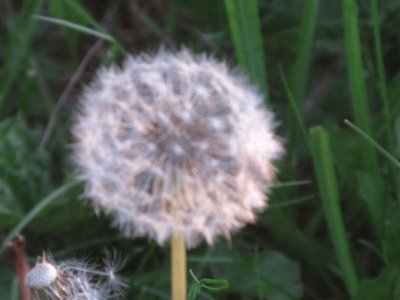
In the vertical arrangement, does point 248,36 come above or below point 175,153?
above

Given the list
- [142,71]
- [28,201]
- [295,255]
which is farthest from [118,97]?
[295,255]

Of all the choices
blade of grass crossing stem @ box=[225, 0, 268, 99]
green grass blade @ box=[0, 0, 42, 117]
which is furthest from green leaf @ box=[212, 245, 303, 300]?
green grass blade @ box=[0, 0, 42, 117]

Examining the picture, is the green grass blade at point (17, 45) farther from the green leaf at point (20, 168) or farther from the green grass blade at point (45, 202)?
the green grass blade at point (45, 202)

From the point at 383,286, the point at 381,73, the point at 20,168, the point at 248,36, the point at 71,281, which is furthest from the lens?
the point at 20,168

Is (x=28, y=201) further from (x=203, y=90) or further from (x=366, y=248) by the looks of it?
(x=366, y=248)

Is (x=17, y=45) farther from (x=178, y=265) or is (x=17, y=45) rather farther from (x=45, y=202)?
(x=178, y=265)

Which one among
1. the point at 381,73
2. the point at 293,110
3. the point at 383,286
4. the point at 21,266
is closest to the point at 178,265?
Answer: the point at 21,266

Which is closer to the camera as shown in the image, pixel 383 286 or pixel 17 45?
pixel 383 286

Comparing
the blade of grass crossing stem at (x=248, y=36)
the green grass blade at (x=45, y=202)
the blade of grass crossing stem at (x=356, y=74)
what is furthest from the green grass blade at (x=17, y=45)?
the blade of grass crossing stem at (x=356, y=74)
